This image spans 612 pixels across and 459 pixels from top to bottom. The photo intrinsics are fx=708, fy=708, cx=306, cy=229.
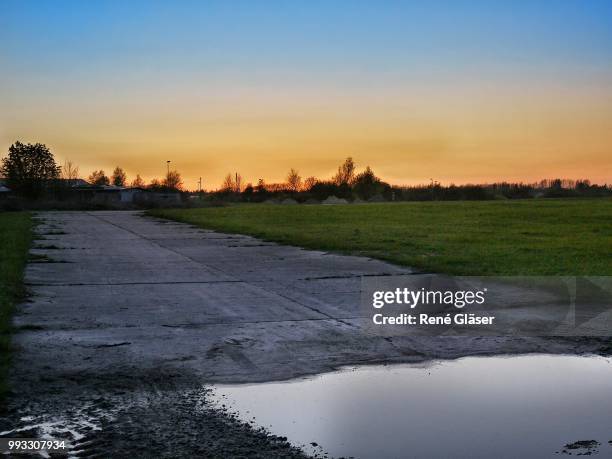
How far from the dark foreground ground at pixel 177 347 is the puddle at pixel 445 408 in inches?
12.0

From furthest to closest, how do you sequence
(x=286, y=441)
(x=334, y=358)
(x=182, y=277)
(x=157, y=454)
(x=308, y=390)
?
(x=182, y=277) → (x=334, y=358) → (x=308, y=390) → (x=286, y=441) → (x=157, y=454)

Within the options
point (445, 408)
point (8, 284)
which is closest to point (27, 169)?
point (8, 284)

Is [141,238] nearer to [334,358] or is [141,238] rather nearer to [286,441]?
[334,358]

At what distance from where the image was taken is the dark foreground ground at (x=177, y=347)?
4637 mm

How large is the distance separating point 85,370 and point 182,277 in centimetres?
667

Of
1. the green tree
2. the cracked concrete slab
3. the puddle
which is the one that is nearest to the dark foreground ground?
the cracked concrete slab

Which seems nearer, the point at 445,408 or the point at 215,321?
the point at 445,408

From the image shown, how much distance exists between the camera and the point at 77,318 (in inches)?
342

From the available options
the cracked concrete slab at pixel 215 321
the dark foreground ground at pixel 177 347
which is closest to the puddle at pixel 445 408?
the dark foreground ground at pixel 177 347

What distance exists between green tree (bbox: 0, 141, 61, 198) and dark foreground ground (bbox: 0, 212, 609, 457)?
295 ft

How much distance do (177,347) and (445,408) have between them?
2.98m

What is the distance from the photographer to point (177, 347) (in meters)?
7.09

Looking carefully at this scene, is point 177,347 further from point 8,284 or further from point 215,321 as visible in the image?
point 8,284

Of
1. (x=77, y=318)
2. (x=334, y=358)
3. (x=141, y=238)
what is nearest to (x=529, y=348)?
(x=334, y=358)
